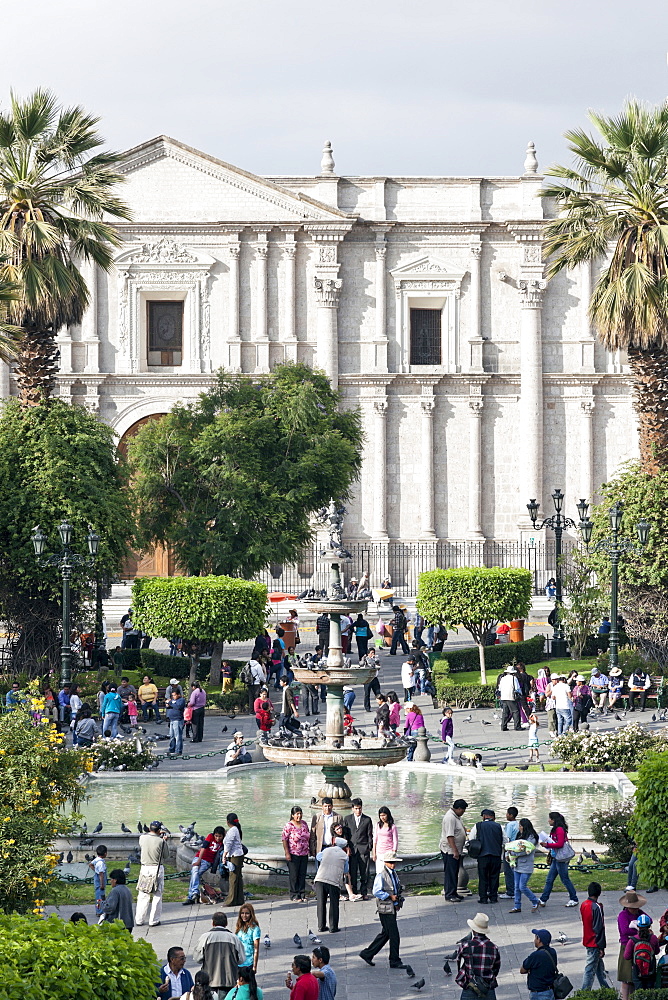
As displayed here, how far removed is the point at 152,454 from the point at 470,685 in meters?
10.0

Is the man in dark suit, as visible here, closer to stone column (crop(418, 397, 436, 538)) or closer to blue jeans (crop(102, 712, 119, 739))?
blue jeans (crop(102, 712, 119, 739))

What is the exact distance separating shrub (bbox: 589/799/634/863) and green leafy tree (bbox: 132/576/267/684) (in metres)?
13.6

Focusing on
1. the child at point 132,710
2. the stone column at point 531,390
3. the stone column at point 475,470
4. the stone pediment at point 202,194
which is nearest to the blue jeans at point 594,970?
the child at point 132,710

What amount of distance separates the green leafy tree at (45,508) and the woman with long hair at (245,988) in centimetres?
1788

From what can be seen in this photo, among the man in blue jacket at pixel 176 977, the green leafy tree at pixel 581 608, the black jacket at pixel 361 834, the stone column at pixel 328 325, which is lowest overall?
the man in blue jacket at pixel 176 977

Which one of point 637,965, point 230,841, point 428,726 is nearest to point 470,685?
point 428,726

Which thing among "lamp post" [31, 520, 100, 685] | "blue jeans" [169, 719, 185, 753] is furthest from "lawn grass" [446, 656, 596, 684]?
"lamp post" [31, 520, 100, 685]

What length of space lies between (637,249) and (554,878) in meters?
15.6

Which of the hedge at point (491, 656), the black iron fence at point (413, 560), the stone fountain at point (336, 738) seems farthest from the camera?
the black iron fence at point (413, 560)

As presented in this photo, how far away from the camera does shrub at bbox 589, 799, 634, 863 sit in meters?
17.4

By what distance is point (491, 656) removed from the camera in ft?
108

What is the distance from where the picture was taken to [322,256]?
152 ft

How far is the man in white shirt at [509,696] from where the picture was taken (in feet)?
87.3

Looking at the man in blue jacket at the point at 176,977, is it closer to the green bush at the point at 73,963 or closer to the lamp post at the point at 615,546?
the green bush at the point at 73,963
